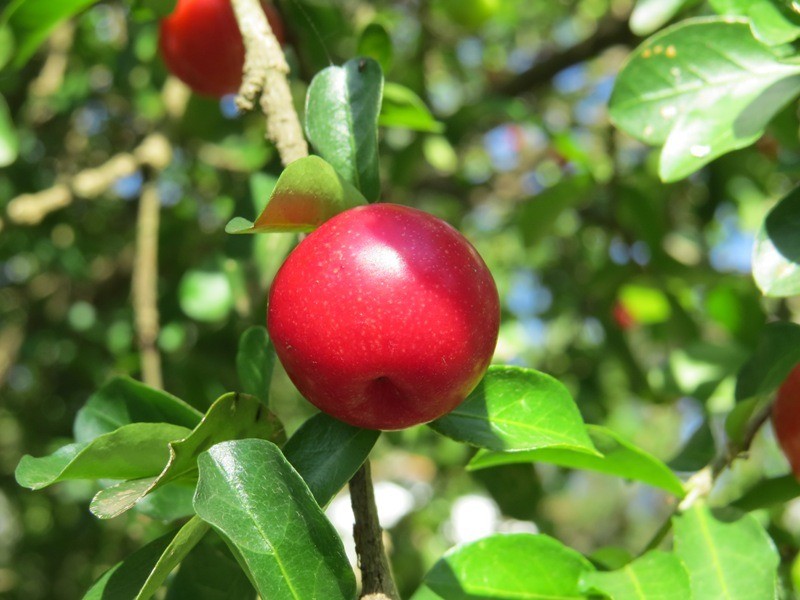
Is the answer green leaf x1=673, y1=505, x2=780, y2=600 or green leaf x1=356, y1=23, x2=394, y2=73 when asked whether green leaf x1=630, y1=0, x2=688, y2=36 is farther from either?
green leaf x1=673, y1=505, x2=780, y2=600

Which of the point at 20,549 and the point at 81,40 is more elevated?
the point at 81,40

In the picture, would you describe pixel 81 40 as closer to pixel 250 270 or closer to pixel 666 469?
pixel 250 270

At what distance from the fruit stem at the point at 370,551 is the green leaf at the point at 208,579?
0.21m

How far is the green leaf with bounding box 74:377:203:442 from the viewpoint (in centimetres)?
86

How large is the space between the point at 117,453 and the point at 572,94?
286 centimetres

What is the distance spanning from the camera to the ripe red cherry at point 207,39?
51.6 inches

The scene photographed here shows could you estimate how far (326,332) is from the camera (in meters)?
0.69

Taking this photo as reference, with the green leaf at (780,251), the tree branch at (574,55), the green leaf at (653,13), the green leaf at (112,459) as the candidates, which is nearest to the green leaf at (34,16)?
the green leaf at (112,459)

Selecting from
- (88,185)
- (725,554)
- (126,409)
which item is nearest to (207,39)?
(88,185)

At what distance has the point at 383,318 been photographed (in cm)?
69

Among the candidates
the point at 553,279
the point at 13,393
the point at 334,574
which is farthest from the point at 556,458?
the point at 13,393

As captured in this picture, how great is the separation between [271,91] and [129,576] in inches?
19.9

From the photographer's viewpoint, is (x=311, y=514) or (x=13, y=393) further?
(x=13, y=393)

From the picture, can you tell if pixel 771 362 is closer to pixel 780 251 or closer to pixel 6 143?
pixel 780 251
